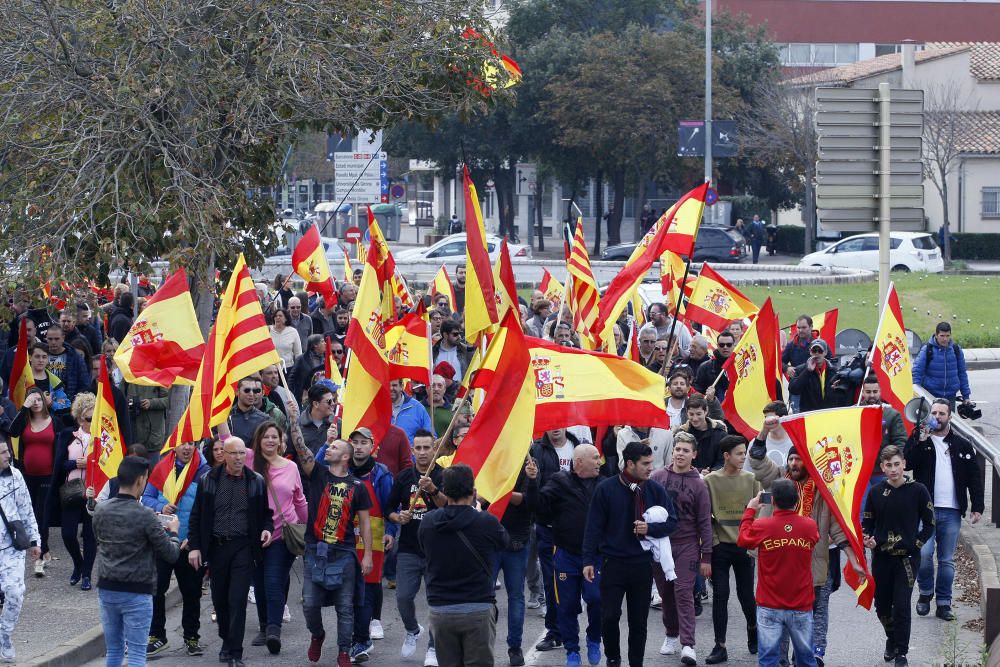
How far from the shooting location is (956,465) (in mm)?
10938

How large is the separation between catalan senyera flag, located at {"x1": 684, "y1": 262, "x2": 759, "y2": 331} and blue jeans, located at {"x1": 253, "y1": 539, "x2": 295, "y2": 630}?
6.72 meters

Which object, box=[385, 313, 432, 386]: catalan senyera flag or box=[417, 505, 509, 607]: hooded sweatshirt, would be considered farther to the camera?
box=[385, 313, 432, 386]: catalan senyera flag

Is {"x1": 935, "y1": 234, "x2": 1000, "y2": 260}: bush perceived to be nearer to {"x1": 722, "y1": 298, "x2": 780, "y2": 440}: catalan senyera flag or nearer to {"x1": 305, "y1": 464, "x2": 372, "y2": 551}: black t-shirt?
{"x1": 722, "y1": 298, "x2": 780, "y2": 440}: catalan senyera flag

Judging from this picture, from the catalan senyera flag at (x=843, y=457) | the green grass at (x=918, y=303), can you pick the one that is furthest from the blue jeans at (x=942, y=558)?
the green grass at (x=918, y=303)

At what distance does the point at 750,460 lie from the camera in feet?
34.6

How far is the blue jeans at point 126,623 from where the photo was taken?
28.0ft

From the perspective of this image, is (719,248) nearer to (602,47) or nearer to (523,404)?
(602,47)

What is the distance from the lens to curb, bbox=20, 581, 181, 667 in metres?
9.48

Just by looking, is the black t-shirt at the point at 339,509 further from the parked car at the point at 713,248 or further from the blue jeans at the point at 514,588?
the parked car at the point at 713,248

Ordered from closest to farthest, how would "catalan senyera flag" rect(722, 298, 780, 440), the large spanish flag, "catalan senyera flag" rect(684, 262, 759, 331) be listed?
1. "catalan senyera flag" rect(722, 298, 780, 440)
2. the large spanish flag
3. "catalan senyera flag" rect(684, 262, 759, 331)

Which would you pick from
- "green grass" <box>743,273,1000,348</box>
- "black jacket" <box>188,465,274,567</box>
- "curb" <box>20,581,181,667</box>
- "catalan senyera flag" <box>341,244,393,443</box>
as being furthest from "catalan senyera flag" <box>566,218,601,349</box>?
"green grass" <box>743,273,1000,348</box>

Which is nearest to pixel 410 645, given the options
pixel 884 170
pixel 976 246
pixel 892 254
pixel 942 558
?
pixel 942 558

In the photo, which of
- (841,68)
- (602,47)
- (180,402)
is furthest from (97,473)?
(841,68)

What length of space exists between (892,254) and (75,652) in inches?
1279
